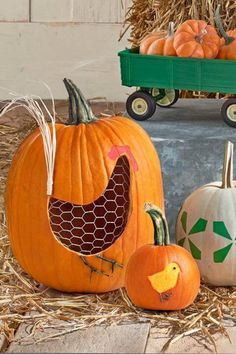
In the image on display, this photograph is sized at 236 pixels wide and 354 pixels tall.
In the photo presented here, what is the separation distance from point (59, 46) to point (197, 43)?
2645mm

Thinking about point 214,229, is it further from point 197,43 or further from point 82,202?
point 197,43

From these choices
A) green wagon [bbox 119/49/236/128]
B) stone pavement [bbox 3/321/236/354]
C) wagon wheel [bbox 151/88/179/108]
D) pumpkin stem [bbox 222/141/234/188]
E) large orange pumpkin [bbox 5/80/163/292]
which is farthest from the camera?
wagon wheel [bbox 151/88/179/108]

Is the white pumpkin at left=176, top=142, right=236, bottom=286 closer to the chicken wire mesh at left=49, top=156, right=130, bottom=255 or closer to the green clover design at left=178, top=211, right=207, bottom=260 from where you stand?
the green clover design at left=178, top=211, right=207, bottom=260

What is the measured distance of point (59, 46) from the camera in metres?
5.86

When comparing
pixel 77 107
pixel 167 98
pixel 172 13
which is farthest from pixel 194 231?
pixel 172 13

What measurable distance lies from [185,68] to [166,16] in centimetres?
146

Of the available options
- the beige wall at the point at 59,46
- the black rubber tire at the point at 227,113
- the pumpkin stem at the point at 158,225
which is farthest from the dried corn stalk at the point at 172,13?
the pumpkin stem at the point at 158,225

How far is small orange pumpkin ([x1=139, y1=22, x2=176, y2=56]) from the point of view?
3359 millimetres

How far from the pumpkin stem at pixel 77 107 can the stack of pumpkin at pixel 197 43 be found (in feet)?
1.99

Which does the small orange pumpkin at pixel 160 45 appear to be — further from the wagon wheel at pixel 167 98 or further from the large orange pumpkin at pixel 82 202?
the large orange pumpkin at pixel 82 202

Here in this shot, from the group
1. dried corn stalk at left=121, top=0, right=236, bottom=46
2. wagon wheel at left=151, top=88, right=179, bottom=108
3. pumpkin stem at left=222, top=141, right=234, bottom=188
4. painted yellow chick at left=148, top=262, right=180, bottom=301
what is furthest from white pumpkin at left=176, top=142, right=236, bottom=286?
dried corn stalk at left=121, top=0, right=236, bottom=46

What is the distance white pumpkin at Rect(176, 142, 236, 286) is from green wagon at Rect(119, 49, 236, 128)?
46 centimetres

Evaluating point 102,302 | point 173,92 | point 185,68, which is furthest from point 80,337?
point 173,92

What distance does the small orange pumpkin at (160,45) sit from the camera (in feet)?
11.0
